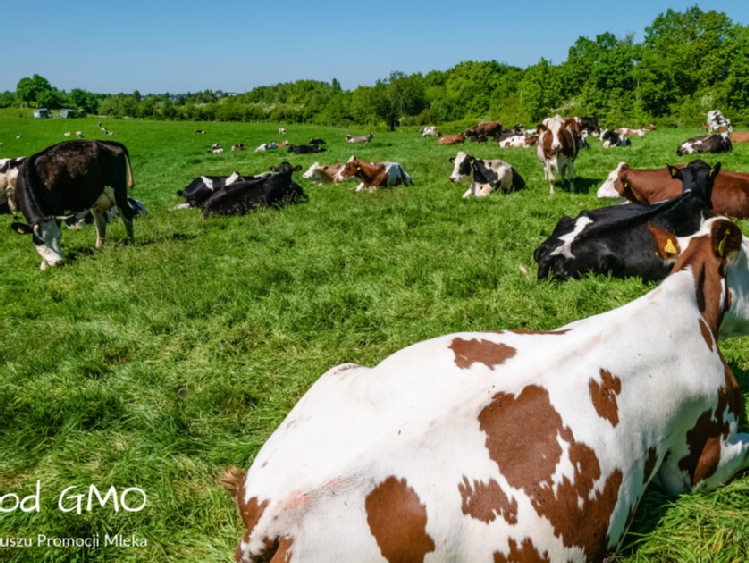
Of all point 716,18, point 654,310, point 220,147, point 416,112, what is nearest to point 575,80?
point 716,18

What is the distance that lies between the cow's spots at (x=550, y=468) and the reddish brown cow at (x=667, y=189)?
7.50m

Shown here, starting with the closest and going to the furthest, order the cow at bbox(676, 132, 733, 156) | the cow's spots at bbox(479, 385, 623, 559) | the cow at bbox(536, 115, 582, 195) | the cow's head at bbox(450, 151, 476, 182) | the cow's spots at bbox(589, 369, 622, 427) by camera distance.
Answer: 1. the cow's spots at bbox(479, 385, 623, 559)
2. the cow's spots at bbox(589, 369, 622, 427)
3. the cow at bbox(536, 115, 582, 195)
4. the cow's head at bbox(450, 151, 476, 182)
5. the cow at bbox(676, 132, 733, 156)

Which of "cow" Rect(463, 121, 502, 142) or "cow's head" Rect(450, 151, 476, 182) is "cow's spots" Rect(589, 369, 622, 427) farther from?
"cow" Rect(463, 121, 502, 142)

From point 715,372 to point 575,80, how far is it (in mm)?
62528

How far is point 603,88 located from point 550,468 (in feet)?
204

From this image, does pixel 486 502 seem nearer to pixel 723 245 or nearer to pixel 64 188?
pixel 723 245

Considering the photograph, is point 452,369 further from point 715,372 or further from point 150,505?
point 150,505

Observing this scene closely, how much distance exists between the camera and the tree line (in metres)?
44.2

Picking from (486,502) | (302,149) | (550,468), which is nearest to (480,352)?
(550,468)

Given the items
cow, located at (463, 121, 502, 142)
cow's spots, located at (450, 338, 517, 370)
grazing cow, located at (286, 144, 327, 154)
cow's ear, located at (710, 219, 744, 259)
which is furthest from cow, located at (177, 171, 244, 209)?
cow, located at (463, 121, 502, 142)

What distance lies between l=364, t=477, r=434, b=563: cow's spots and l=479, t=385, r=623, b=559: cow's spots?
0.41m

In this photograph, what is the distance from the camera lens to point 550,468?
2.02m

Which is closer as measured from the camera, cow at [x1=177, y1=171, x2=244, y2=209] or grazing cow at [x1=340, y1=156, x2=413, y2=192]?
cow at [x1=177, y1=171, x2=244, y2=209]

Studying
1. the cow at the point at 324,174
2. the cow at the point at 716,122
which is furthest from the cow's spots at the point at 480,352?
the cow at the point at 716,122
